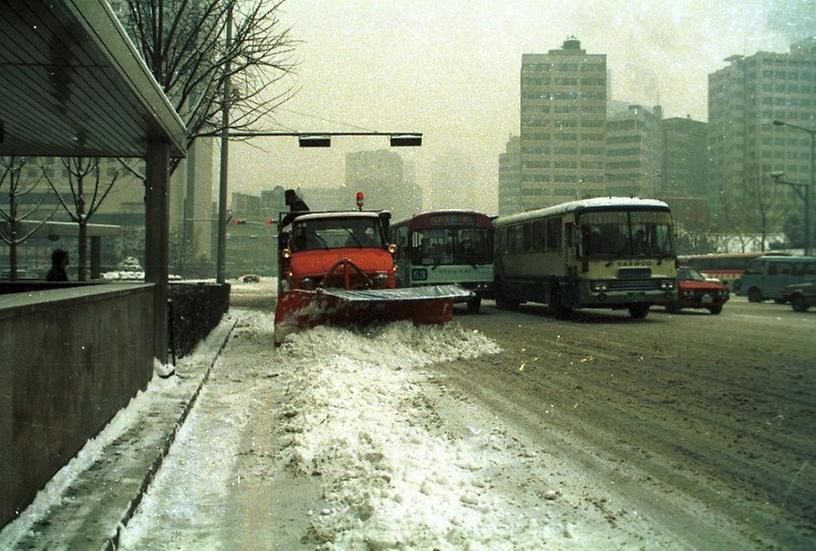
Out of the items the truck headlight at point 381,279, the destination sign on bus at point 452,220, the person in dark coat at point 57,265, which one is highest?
the destination sign on bus at point 452,220

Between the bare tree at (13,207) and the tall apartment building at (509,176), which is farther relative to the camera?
the tall apartment building at (509,176)

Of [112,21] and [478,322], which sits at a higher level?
[112,21]

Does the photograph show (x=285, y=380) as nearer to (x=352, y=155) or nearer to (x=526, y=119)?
(x=352, y=155)

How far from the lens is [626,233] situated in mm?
19781

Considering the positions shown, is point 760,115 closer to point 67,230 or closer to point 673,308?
point 673,308

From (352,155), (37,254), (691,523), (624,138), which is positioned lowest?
(691,523)

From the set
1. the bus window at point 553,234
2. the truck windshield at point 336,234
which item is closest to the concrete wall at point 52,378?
the truck windshield at point 336,234

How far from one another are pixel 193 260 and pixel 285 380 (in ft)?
169

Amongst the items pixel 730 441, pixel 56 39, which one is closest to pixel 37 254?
pixel 56 39

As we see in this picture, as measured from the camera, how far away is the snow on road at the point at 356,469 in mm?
4258

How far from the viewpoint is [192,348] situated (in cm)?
1179

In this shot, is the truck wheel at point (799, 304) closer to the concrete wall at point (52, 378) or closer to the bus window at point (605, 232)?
the bus window at point (605, 232)

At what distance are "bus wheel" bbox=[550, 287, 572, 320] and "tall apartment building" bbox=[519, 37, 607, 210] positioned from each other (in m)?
48.8

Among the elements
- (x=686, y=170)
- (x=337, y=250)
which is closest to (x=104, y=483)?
(x=337, y=250)
